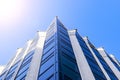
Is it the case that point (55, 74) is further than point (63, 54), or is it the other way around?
point (63, 54)

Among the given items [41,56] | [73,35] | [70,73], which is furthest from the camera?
[73,35]

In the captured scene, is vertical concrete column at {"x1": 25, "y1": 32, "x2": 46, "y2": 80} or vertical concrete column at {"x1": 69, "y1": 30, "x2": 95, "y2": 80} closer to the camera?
vertical concrete column at {"x1": 69, "y1": 30, "x2": 95, "y2": 80}

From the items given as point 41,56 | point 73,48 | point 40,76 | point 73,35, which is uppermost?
point 73,35

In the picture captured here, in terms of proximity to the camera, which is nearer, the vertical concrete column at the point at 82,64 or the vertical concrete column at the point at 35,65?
the vertical concrete column at the point at 82,64

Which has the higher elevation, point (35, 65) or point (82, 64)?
point (35, 65)

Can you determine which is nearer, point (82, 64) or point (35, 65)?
point (82, 64)

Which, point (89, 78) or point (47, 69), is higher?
point (47, 69)

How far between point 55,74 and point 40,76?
2.23m

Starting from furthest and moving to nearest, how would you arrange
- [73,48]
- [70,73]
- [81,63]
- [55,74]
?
1. [73,48]
2. [81,63]
3. [70,73]
4. [55,74]

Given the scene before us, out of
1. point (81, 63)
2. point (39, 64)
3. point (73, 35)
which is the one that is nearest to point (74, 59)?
point (81, 63)

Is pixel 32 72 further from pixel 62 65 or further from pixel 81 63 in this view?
pixel 81 63

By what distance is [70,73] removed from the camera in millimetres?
18828

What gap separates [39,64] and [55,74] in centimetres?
555

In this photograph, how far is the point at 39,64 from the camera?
74.7ft
